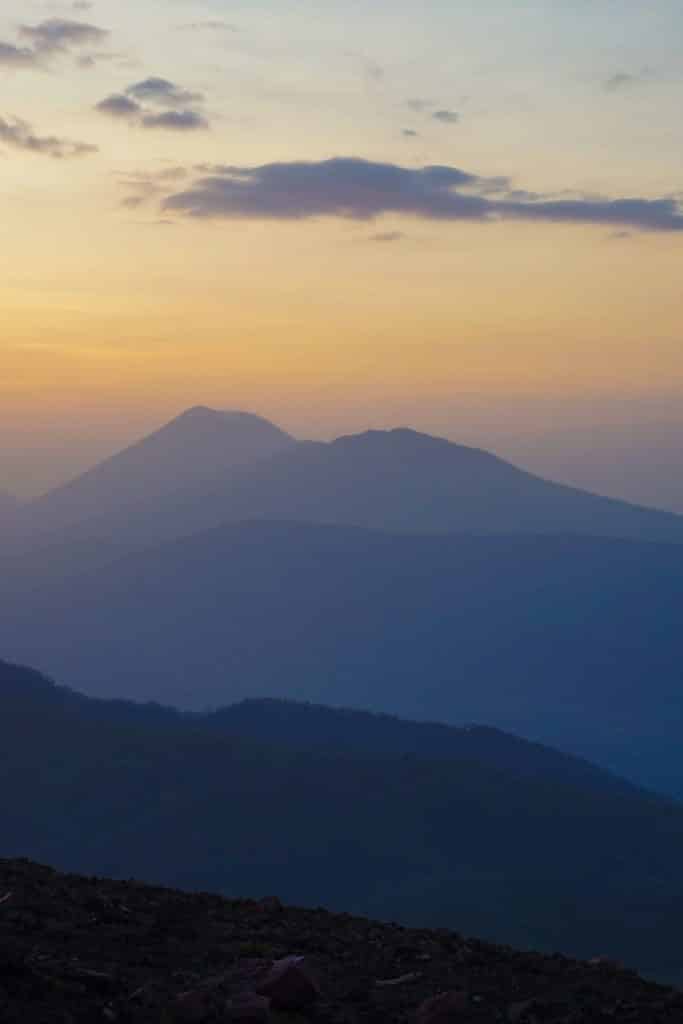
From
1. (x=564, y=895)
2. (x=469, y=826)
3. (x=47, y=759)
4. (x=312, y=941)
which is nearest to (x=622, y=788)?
(x=469, y=826)

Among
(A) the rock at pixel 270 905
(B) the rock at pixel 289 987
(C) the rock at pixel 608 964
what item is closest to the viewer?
(B) the rock at pixel 289 987

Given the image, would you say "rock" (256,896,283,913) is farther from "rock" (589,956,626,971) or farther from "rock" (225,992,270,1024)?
"rock" (225,992,270,1024)

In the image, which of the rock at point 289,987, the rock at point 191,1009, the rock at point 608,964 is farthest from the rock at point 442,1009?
the rock at point 608,964

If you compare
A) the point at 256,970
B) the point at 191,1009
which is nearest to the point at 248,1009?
the point at 191,1009

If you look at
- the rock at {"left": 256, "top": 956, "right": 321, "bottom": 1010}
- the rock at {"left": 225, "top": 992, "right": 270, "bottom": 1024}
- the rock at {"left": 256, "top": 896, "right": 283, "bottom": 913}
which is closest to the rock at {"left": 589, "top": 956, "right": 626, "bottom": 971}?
the rock at {"left": 256, "top": 896, "right": 283, "bottom": 913}

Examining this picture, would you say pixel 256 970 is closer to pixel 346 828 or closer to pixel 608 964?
pixel 608 964

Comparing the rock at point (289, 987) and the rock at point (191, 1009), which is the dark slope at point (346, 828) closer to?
the rock at point (289, 987)
